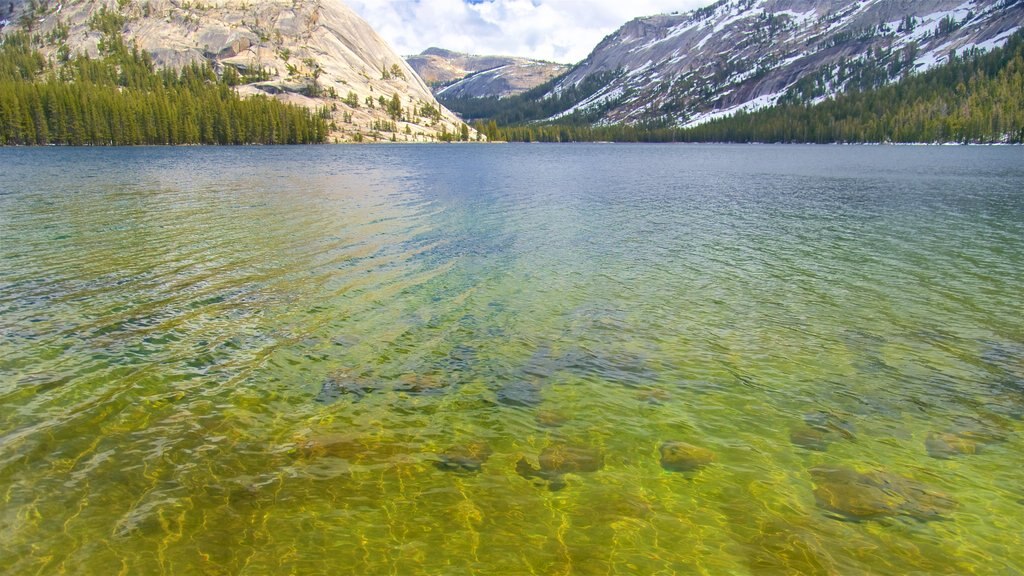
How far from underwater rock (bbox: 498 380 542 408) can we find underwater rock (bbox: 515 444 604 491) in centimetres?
195

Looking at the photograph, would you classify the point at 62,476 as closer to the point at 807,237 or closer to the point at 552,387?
the point at 552,387

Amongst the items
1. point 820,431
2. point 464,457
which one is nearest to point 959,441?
point 820,431

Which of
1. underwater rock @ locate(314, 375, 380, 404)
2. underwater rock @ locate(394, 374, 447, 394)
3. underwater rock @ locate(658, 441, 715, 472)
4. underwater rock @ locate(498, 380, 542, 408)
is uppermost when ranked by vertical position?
underwater rock @ locate(314, 375, 380, 404)

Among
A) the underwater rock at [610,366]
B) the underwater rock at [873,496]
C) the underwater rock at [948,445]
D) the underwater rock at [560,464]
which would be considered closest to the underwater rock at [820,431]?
the underwater rock at [873,496]

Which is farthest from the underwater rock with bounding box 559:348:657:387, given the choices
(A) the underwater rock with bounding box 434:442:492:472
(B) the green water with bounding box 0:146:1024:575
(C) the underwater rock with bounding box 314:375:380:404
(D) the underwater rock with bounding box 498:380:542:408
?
(C) the underwater rock with bounding box 314:375:380:404

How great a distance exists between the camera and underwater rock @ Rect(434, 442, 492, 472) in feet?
34.5

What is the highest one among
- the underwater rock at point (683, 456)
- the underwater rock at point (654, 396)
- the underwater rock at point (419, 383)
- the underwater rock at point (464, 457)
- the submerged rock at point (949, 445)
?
the underwater rock at point (419, 383)

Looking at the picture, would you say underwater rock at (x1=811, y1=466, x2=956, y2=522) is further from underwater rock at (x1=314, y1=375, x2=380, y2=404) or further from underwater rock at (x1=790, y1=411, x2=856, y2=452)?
underwater rock at (x1=314, y1=375, x2=380, y2=404)

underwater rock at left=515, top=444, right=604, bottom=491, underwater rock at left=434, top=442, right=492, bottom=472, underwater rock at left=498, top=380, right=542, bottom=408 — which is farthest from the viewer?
underwater rock at left=498, top=380, right=542, bottom=408

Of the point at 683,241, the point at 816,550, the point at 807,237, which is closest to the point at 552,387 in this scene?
the point at 816,550

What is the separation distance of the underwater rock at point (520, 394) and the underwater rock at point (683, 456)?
3.17 meters

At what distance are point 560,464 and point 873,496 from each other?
5368 mm

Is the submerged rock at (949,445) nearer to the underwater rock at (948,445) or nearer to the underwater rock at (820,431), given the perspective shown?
the underwater rock at (948,445)

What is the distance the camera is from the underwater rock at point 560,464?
33.7 feet
